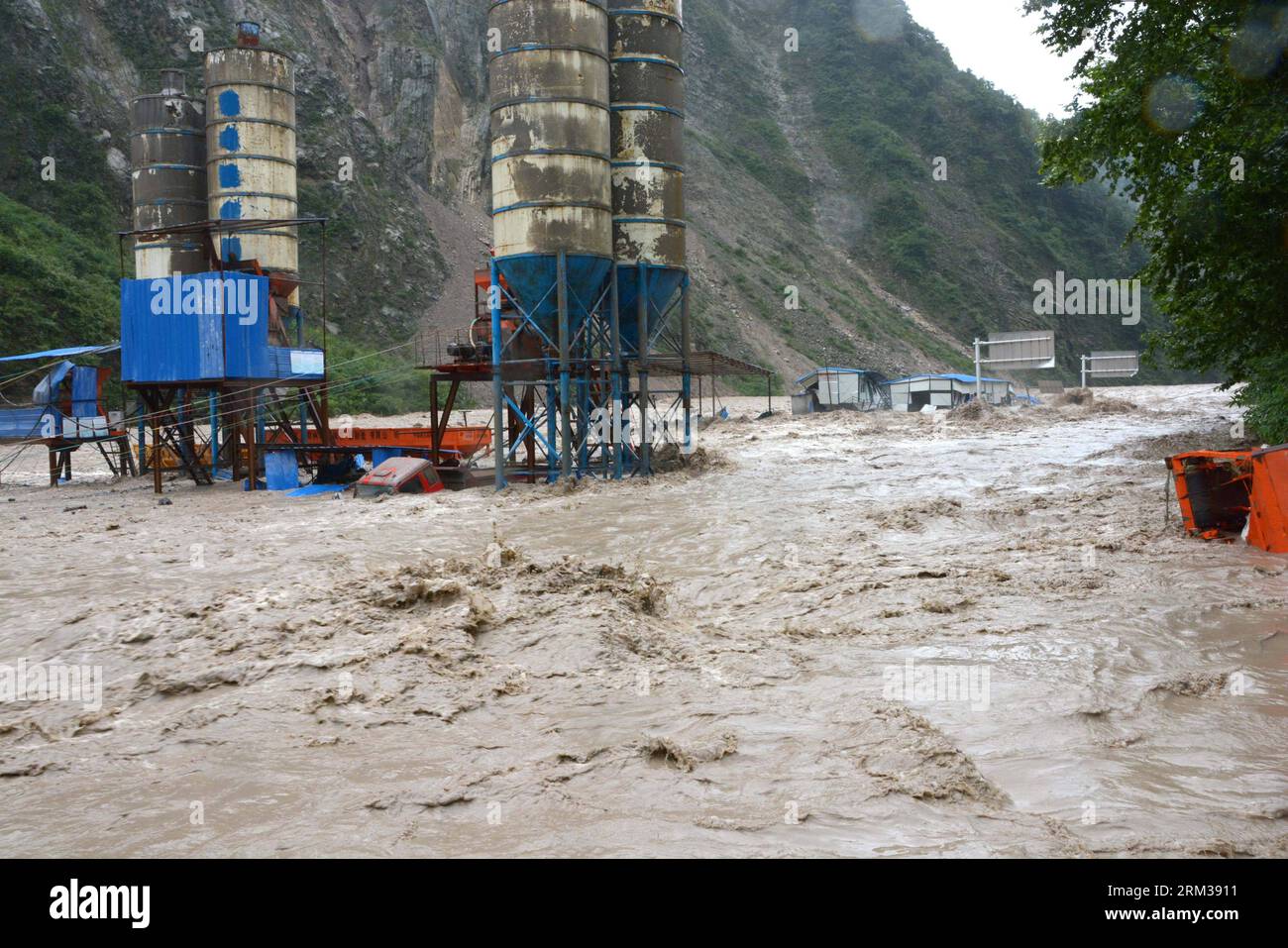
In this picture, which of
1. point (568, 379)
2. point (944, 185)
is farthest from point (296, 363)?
point (944, 185)

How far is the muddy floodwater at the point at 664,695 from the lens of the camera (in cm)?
482

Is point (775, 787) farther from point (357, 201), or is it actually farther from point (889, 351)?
point (889, 351)

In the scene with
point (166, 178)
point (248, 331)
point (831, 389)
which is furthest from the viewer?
point (831, 389)

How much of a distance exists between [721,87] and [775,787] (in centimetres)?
11228

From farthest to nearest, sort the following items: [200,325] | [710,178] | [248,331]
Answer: [710,178], [248,331], [200,325]

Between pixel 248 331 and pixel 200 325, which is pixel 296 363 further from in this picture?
pixel 200 325

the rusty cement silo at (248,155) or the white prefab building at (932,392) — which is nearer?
the rusty cement silo at (248,155)

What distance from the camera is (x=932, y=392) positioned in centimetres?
5456

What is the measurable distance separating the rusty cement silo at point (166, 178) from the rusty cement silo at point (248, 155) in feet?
4.06

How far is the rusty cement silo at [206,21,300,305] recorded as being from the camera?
2472cm

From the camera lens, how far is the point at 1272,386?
18.3 meters

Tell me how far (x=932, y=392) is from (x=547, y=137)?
37982 mm

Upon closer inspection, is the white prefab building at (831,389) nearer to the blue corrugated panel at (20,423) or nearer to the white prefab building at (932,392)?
the white prefab building at (932,392)

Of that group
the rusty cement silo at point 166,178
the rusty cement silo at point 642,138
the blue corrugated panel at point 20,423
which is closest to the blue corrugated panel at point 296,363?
the rusty cement silo at point 166,178
